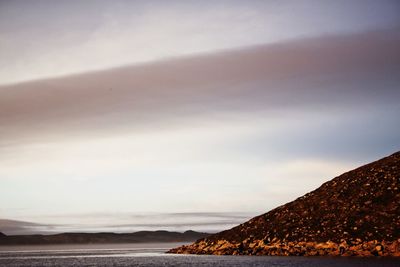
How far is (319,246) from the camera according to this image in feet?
444

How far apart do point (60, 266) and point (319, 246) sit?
66354 millimetres

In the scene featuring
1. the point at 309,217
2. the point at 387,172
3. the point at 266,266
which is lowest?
the point at 266,266

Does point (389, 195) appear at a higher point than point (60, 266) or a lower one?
higher

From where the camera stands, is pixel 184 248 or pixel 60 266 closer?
pixel 60 266

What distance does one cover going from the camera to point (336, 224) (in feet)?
461

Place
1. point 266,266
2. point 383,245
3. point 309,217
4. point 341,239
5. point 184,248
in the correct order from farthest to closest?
point 184,248, point 309,217, point 341,239, point 383,245, point 266,266

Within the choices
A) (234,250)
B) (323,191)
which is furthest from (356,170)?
(234,250)

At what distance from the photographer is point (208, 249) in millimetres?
173875

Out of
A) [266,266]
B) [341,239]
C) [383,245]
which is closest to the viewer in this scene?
[266,266]

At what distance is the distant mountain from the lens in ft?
427

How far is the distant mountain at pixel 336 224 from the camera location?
13025 centimetres

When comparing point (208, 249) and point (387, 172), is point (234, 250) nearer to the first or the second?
point (208, 249)

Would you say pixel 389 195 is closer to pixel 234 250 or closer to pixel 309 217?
pixel 309 217

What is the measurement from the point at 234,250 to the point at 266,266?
45911 millimetres
